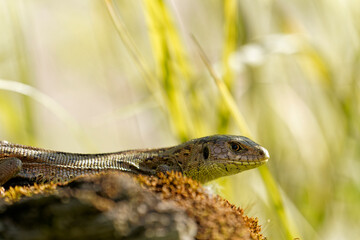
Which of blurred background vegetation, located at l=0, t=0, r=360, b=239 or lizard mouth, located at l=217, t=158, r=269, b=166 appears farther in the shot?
blurred background vegetation, located at l=0, t=0, r=360, b=239

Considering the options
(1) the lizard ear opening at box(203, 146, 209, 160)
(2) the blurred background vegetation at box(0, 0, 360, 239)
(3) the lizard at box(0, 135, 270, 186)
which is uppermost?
(2) the blurred background vegetation at box(0, 0, 360, 239)

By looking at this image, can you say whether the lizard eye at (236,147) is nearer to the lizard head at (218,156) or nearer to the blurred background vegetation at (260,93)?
the lizard head at (218,156)

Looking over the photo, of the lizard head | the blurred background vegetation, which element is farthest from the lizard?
the blurred background vegetation

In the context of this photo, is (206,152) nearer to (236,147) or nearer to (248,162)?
(236,147)

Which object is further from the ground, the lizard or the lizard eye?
the lizard eye

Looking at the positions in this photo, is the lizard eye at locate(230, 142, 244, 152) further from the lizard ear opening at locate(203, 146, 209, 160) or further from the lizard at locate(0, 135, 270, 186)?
the lizard ear opening at locate(203, 146, 209, 160)

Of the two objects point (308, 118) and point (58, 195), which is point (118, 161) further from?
point (308, 118)

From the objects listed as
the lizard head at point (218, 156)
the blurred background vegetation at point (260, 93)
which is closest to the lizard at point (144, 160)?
the lizard head at point (218, 156)
